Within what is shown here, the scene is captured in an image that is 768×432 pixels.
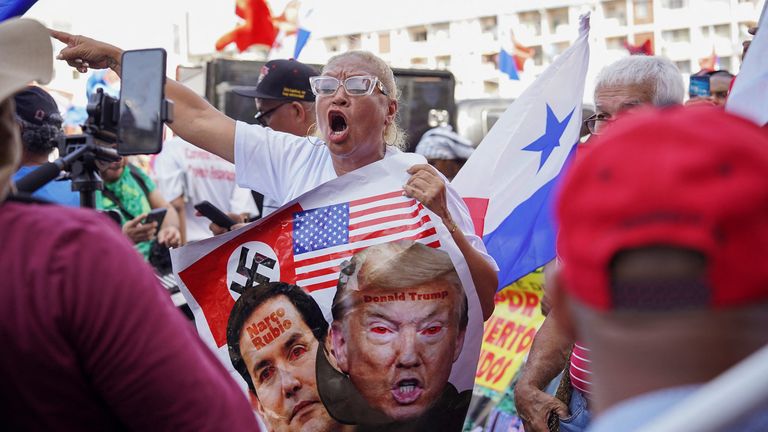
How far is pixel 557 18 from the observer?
70.6m

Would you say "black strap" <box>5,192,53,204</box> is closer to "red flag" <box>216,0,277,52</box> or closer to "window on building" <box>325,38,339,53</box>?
"red flag" <box>216,0,277,52</box>

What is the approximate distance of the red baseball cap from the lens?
1.05 m

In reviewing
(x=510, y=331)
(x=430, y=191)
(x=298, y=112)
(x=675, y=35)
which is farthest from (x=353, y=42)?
(x=675, y=35)

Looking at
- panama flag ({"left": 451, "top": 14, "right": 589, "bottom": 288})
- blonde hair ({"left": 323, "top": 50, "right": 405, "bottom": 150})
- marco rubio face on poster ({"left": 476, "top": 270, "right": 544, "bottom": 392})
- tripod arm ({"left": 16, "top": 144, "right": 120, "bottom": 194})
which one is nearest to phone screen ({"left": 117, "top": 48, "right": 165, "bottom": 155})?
tripod arm ({"left": 16, "top": 144, "right": 120, "bottom": 194})

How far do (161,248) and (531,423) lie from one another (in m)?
3.49

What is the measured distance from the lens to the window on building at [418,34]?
70250 millimetres

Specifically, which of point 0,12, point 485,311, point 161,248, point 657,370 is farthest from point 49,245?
point 161,248

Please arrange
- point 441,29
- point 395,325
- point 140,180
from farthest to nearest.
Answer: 1. point 441,29
2. point 140,180
3. point 395,325

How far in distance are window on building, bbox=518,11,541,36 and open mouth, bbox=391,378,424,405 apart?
6623 centimetres

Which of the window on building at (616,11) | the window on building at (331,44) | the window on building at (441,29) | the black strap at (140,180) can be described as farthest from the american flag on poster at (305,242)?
the window on building at (331,44)

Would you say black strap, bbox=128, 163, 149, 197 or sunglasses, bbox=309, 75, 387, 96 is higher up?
sunglasses, bbox=309, 75, 387, 96

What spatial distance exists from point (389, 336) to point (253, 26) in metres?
10.8

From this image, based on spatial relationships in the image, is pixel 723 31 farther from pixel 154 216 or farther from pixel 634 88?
pixel 634 88

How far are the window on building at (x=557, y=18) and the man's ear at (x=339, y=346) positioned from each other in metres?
68.1
